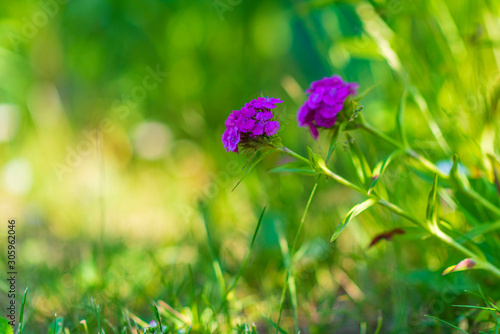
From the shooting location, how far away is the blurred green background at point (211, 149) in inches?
42.3

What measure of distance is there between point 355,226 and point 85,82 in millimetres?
1848

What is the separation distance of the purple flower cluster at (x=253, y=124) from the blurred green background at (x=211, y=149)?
0.11 metres

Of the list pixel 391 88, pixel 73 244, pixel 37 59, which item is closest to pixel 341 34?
pixel 391 88

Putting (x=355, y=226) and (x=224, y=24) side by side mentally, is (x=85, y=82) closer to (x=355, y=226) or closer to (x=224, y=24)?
(x=224, y=24)

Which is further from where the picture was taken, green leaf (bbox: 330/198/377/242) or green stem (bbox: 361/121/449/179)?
green stem (bbox: 361/121/449/179)

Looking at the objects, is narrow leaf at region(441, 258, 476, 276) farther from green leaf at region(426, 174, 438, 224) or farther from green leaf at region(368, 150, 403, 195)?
green leaf at region(368, 150, 403, 195)

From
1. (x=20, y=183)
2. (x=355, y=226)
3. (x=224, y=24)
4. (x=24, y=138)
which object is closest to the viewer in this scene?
(x=355, y=226)

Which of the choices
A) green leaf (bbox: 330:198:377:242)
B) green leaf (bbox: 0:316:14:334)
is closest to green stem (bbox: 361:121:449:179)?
green leaf (bbox: 330:198:377:242)

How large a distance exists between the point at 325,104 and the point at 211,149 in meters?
1.28

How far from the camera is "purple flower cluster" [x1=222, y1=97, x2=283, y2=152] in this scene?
71 cm

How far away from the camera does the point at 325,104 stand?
798mm

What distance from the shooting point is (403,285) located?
3.50 ft

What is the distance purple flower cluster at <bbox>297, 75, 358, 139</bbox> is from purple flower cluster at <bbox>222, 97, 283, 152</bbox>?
0.10 m

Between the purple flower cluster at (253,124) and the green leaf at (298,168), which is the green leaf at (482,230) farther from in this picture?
A: the purple flower cluster at (253,124)
